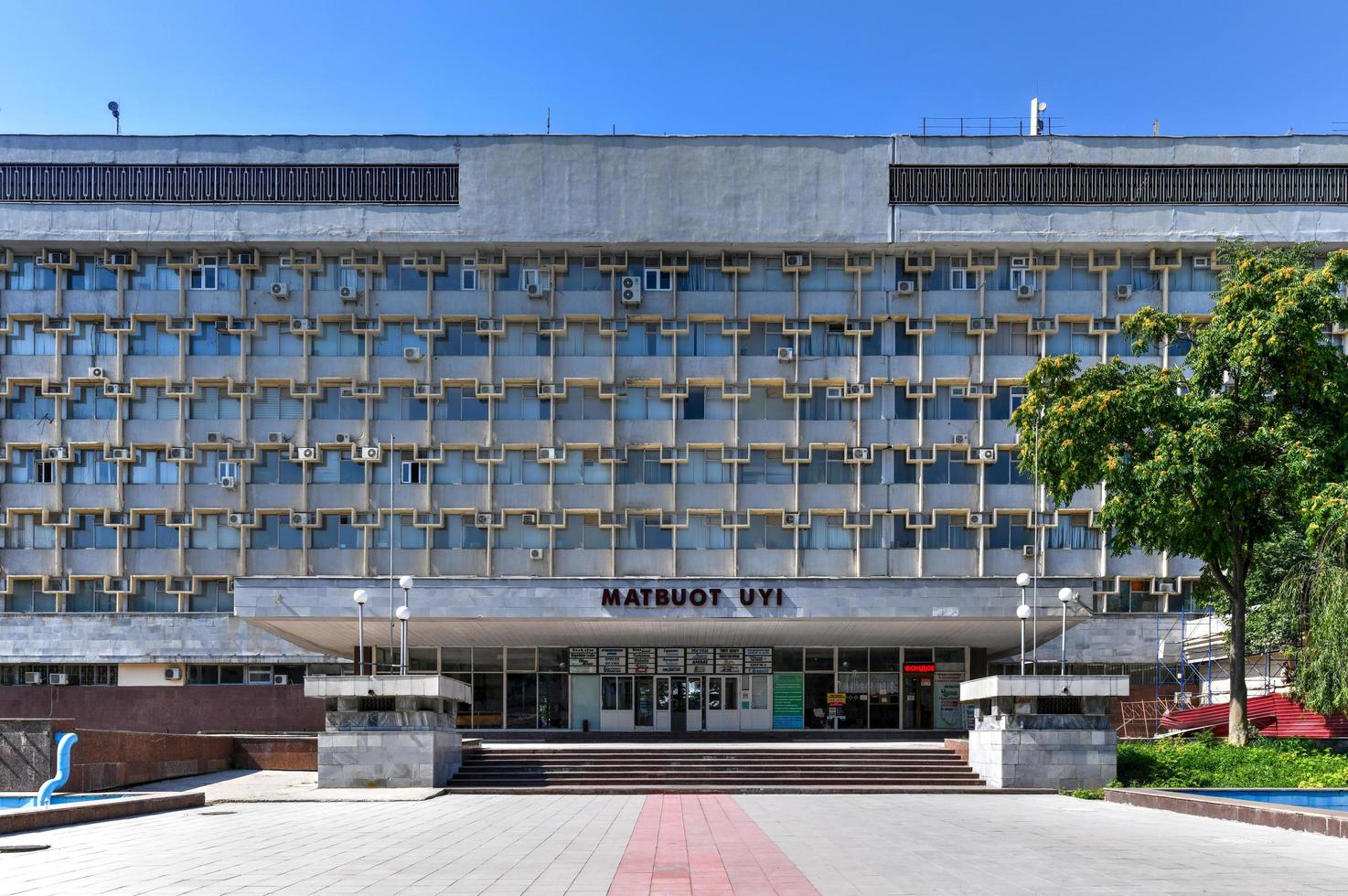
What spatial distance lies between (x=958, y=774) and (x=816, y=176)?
2126cm

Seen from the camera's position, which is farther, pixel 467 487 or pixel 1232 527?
pixel 467 487

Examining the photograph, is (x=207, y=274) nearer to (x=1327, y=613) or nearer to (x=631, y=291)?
(x=631, y=291)

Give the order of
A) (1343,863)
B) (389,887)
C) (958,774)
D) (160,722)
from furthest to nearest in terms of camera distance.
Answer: (160,722), (958,774), (1343,863), (389,887)

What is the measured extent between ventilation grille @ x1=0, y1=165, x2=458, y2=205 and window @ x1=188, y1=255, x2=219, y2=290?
1.99 meters

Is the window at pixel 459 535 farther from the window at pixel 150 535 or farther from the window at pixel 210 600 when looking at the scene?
the window at pixel 150 535

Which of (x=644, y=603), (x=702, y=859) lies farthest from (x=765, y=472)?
(x=702, y=859)

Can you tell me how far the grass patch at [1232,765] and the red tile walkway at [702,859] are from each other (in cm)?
957

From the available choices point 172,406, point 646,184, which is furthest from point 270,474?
point 646,184

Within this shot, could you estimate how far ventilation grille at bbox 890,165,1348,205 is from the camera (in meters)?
39.2

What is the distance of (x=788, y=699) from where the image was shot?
126ft

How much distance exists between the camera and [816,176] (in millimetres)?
39062

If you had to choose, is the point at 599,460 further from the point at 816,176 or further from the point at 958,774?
the point at 958,774

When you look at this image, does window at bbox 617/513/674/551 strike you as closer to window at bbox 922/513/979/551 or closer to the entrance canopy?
the entrance canopy

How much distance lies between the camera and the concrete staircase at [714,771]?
80.9 feet
